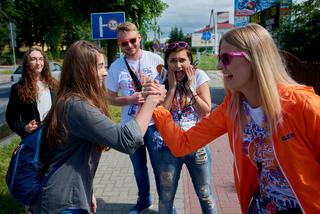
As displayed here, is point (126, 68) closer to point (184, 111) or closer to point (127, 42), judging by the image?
point (127, 42)

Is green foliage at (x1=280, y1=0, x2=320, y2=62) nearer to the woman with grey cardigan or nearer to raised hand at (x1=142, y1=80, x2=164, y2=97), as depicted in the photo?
raised hand at (x1=142, y1=80, x2=164, y2=97)

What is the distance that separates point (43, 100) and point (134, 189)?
1781 mm

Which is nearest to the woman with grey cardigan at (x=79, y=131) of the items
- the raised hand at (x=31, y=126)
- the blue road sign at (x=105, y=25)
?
the raised hand at (x=31, y=126)

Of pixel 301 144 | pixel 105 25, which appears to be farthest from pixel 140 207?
pixel 105 25

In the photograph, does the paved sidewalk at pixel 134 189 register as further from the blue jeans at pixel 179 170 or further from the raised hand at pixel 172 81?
the raised hand at pixel 172 81

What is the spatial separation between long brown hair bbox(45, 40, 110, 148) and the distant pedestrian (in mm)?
877

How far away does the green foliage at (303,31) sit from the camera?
10.5 m

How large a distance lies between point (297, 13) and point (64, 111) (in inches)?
438

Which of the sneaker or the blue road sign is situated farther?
the blue road sign

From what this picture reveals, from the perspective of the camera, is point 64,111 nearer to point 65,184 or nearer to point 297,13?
point 65,184

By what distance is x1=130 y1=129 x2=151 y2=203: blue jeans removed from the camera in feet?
11.4

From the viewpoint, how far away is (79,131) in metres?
1.77

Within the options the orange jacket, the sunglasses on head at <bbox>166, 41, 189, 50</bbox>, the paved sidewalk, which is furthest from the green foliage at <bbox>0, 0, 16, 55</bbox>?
the orange jacket

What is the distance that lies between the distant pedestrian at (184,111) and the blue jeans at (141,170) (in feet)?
2.00
